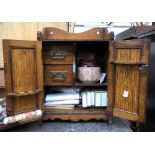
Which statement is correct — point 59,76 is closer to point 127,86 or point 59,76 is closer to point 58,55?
point 58,55

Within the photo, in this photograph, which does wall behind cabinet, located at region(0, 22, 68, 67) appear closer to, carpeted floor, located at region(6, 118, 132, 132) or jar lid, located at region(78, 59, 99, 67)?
jar lid, located at region(78, 59, 99, 67)

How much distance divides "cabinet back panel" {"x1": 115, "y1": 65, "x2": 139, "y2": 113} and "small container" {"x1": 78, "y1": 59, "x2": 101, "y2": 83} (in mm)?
164

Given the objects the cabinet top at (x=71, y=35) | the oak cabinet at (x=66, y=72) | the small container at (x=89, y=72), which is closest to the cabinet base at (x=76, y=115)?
the oak cabinet at (x=66, y=72)

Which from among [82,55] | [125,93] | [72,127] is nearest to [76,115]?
[72,127]

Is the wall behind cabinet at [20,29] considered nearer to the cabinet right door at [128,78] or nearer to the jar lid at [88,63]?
the jar lid at [88,63]

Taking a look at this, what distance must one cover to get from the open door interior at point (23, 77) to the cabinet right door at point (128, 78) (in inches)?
15.8

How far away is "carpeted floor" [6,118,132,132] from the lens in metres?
0.96

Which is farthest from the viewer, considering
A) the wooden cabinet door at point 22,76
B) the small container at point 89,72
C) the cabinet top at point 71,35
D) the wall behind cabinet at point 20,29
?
the wall behind cabinet at point 20,29

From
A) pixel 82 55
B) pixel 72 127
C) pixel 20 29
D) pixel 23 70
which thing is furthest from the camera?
pixel 20 29

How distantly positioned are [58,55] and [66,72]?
0.11m

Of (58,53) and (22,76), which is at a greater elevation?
(58,53)

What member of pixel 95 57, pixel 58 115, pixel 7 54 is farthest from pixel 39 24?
pixel 58 115

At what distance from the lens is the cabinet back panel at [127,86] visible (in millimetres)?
872

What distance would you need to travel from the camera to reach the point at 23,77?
0.87m
